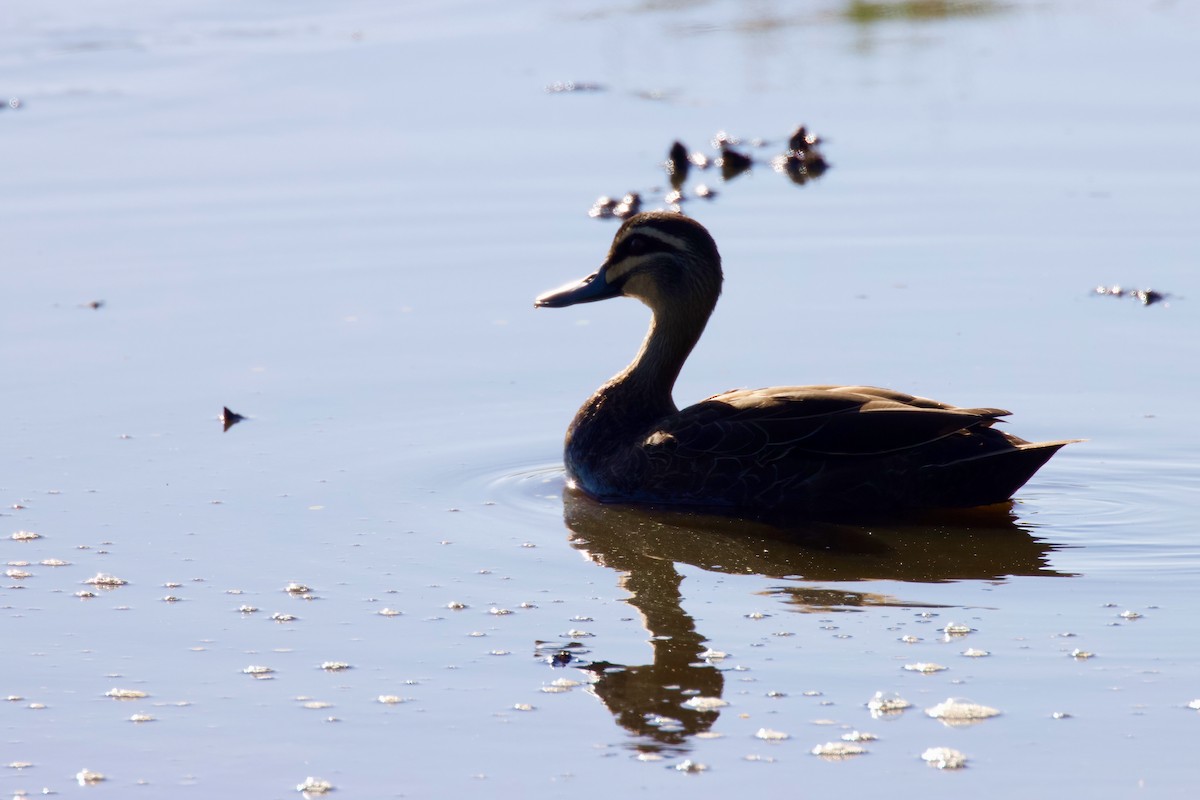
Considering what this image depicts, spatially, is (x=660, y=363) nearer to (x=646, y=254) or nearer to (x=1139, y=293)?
(x=646, y=254)

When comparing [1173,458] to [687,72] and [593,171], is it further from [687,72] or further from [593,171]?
[687,72]

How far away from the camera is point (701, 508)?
8445 millimetres

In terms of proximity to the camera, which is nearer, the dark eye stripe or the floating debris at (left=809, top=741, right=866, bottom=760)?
the floating debris at (left=809, top=741, right=866, bottom=760)

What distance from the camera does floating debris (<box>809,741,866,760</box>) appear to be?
5492mm

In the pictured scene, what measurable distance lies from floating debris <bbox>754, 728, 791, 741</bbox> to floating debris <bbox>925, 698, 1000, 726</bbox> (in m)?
0.48

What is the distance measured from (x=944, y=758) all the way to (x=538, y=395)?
184 inches

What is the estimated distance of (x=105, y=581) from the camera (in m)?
7.19

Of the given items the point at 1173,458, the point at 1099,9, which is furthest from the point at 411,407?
the point at 1099,9

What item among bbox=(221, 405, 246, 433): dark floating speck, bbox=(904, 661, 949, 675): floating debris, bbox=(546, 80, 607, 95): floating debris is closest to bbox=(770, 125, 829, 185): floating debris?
bbox=(546, 80, 607, 95): floating debris

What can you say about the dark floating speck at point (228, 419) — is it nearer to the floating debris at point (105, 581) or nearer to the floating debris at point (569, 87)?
the floating debris at point (105, 581)

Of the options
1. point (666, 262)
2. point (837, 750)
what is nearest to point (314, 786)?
point (837, 750)

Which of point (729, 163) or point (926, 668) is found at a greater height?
point (729, 163)

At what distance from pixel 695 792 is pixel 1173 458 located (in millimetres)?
4148

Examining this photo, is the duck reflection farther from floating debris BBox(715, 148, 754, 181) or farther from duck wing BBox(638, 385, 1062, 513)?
floating debris BBox(715, 148, 754, 181)
